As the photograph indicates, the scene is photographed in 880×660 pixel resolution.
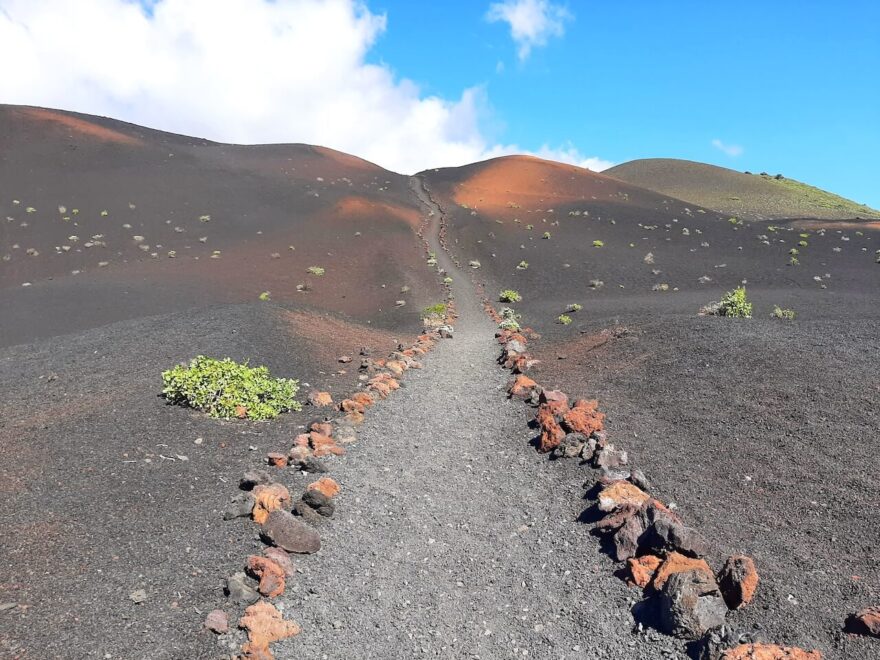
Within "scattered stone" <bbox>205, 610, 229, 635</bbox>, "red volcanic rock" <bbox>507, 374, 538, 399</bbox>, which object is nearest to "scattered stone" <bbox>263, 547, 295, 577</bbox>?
"scattered stone" <bbox>205, 610, 229, 635</bbox>

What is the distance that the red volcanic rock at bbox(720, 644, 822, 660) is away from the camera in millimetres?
3832

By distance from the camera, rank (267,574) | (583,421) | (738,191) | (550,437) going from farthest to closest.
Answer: (738,191) < (583,421) < (550,437) < (267,574)

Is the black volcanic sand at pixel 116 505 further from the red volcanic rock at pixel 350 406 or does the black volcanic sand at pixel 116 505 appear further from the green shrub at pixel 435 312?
the green shrub at pixel 435 312

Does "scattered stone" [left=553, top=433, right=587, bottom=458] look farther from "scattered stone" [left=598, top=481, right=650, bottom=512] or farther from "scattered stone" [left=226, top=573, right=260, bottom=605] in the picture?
"scattered stone" [left=226, top=573, right=260, bottom=605]

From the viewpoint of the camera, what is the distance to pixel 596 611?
16.4 feet

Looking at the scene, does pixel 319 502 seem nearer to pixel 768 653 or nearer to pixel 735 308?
pixel 768 653

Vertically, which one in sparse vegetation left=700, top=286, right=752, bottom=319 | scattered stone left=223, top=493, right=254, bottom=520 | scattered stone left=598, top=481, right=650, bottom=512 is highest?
sparse vegetation left=700, top=286, right=752, bottom=319

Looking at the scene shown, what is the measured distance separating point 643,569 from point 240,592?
3792 mm

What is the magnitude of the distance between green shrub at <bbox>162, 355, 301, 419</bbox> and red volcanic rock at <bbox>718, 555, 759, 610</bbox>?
7.03m

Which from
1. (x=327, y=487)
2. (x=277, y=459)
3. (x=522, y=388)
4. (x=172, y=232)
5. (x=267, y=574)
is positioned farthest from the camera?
(x=172, y=232)

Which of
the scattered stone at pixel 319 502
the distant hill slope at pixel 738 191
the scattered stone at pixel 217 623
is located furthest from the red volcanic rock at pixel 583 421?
the distant hill slope at pixel 738 191

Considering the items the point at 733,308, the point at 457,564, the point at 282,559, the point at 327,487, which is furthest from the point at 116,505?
the point at 733,308

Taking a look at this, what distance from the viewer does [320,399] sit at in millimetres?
10180

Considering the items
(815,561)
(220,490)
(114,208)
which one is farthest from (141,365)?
(114,208)
